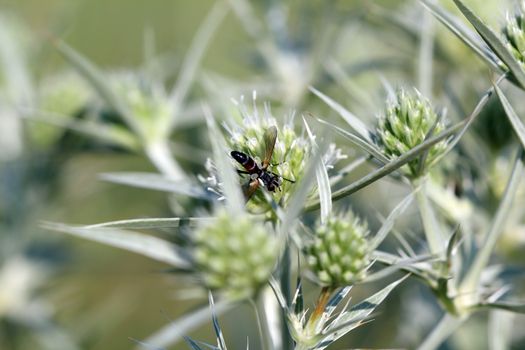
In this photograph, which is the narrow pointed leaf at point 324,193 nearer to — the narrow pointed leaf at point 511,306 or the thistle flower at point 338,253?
the thistle flower at point 338,253

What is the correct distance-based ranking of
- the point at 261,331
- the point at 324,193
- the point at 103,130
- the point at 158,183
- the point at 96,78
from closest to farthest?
→ the point at 261,331 < the point at 324,193 < the point at 158,183 < the point at 96,78 < the point at 103,130

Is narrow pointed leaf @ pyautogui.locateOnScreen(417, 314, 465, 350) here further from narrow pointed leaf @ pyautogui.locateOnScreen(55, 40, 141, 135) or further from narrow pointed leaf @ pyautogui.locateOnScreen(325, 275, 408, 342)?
narrow pointed leaf @ pyautogui.locateOnScreen(55, 40, 141, 135)

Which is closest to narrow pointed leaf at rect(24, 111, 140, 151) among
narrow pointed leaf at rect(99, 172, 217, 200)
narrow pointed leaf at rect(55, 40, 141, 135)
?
narrow pointed leaf at rect(55, 40, 141, 135)

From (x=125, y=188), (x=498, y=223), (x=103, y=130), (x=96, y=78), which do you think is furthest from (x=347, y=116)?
(x=125, y=188)

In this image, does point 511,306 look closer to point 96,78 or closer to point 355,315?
point 355,315

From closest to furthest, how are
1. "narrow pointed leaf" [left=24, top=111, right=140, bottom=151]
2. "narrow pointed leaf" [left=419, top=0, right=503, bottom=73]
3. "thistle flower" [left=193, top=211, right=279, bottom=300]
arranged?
1. "thistle flower" [left=193, top=211, right=279, bottom=300]
2. "narrow pointed leaf" [left=419, top=0, right=503, bottom=73]
3. "narrow pointed leaf" [left=24, top=111, right=140, bottom=151]

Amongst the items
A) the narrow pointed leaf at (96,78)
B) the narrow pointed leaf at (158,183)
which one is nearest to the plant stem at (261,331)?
the narrow pointed leaf at (158,183)

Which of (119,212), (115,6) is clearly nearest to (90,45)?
(115,6)
